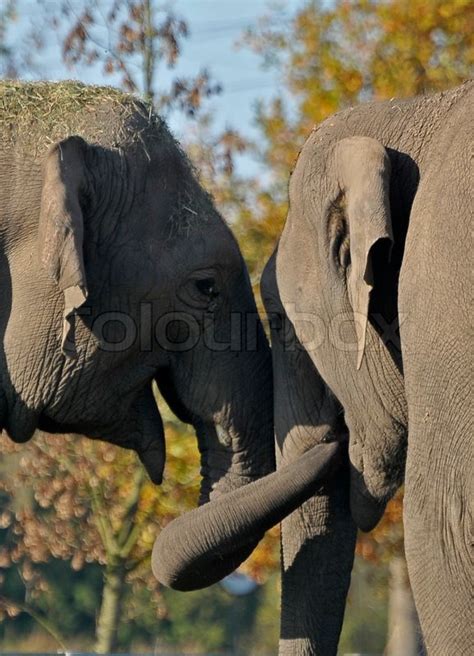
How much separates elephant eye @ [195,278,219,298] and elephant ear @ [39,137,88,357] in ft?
1.78

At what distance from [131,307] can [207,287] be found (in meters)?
0.32

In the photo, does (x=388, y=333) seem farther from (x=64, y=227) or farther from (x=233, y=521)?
(x=64, y=227)

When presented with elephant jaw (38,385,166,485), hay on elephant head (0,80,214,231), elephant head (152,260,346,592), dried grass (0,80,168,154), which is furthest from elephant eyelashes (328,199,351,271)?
elephant jaw (38,385,166,485)

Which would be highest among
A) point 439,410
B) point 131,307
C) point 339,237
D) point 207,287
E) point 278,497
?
point 207,287

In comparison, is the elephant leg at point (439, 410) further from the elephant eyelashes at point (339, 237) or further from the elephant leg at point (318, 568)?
the elephant leg at point (318, 568)

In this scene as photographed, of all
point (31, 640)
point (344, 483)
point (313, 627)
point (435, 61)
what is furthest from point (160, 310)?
point (31, 640)

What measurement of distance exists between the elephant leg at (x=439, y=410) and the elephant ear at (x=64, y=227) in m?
1.46

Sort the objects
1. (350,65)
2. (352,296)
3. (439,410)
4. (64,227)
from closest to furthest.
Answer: (439,410), (352,296), (64,227), (350,65)

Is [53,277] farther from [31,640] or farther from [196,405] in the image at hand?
[31,640]

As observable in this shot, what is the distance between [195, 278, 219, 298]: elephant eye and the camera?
629 cm

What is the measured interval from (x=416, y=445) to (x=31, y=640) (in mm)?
19568

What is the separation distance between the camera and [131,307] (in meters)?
6.22

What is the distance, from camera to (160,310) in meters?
6.24

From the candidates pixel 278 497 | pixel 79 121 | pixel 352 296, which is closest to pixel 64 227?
A: pixel 79 121
